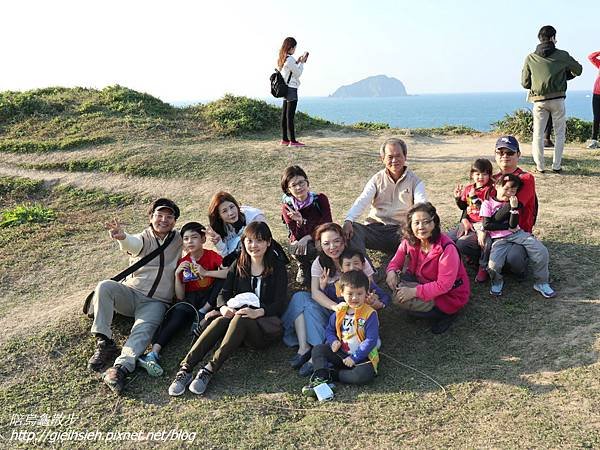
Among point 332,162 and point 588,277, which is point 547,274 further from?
point 332,162

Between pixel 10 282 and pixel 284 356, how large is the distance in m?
3.62

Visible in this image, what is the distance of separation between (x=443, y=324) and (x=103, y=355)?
290 centimetres

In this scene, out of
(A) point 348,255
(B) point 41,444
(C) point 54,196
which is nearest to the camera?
(B) point 41,444

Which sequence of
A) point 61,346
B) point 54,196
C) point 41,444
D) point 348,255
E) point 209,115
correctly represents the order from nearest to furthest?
point 41,444
point 348,255
point 61,346
point 54,196
point 209,115

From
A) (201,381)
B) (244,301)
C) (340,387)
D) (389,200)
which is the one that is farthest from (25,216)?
(340,387)

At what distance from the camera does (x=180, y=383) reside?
4270 millimetres

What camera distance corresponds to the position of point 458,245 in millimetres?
5461

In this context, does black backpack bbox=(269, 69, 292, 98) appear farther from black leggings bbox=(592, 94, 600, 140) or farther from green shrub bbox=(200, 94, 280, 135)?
black leggings bbox=(592, 94, 600, 140)

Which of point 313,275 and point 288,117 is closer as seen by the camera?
point 313,275

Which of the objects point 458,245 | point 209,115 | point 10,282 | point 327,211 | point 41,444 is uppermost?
point 209,115

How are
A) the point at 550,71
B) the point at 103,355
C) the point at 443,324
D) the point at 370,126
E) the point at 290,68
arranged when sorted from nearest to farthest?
the point at 103,355 → the point at 443,324 → the point at 550,71 → the point at 290,68 → the point at 370,126

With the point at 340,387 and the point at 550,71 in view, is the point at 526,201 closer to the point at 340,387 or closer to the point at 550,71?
the point at 340,387

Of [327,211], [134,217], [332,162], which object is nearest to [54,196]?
[134,217]

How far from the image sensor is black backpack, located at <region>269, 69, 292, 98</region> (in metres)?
10.1
